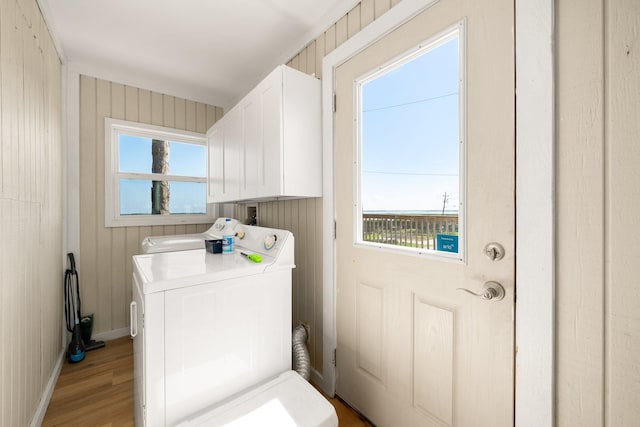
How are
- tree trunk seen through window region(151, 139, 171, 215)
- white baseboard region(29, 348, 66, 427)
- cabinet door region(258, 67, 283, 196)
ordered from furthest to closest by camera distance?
tree trunk seen through window region(151, 139, 171, 215) → cabinet door region(258, 67, 283, 196) → white baseboard region(29, 348, 66, 427)

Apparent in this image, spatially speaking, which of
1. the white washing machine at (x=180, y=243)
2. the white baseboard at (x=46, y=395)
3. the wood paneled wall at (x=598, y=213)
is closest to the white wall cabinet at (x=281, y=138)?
the white washing machine at (x=180, y=243)

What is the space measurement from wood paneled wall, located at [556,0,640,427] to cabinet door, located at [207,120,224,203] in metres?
2.27

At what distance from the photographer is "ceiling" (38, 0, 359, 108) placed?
1.61 metres

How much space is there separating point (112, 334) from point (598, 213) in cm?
351

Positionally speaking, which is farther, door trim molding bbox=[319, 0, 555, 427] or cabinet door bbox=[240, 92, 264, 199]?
cabinet door bbox=[240, 92, 264, 199]

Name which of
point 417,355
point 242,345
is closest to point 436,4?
point 417,355

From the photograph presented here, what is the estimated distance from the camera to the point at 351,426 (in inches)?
55.1

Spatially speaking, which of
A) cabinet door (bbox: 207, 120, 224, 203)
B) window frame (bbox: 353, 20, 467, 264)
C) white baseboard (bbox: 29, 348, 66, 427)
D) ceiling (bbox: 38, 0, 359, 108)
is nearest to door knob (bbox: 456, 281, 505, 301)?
window frame (bbox: 353, 20, 467, 264)

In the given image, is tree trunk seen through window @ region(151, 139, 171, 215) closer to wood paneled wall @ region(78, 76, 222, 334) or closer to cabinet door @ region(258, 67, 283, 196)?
wood paneled wall @ region(78, 76, 222, 334)

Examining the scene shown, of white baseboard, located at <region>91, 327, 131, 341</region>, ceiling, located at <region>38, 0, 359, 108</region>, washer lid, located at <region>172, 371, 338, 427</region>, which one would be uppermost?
ceiling, located at <region>38, 0, 359, 108</region>

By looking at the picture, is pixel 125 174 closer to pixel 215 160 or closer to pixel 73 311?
pixel 215 160

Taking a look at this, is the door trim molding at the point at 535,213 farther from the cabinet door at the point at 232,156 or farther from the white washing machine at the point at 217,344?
the cabinet door at the point at 232,156

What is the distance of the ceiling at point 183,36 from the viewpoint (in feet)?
5.27

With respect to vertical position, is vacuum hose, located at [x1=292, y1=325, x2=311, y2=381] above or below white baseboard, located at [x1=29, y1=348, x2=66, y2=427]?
above
